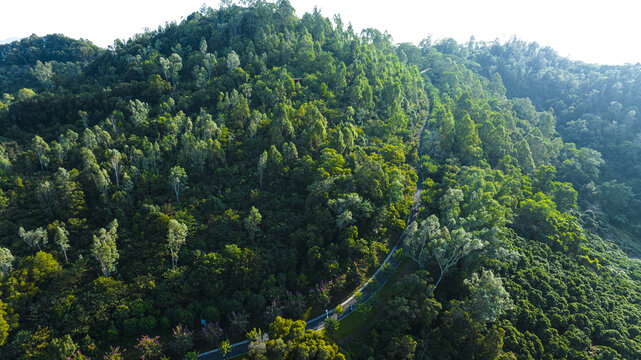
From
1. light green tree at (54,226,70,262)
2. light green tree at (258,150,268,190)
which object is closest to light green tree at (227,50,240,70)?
light green tree at (258,150,268,190)

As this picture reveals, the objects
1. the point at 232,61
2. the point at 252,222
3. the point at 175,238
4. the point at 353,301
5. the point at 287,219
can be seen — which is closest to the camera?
the point at 175,238

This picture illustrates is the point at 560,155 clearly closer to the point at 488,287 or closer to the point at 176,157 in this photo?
the point at 488,287

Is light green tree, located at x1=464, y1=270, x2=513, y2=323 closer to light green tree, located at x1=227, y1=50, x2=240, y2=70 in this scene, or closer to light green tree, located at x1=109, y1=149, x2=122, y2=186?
light green tree, located at x1=109, y1=149, x2=122, y2=186

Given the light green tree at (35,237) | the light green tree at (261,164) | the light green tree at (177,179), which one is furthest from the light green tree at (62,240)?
the light green tree at (261,164)

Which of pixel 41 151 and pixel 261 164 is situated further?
pixel 41 151

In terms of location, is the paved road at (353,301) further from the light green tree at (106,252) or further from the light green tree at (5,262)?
the light green tree at (5,262)

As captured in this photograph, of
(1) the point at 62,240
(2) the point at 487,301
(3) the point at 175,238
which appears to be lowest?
(1) the point at 62,240

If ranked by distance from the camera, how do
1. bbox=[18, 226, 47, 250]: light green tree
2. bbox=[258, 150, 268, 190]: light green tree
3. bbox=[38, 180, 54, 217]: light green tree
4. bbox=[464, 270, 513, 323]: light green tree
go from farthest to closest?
bbox=[258, 150, 268, 190]: light green tree, bbox=[38, 180, 54, 217]: light green tree, bbox=[18, 226, 47, 250]: light green tree, bbox=[464, 270, 513, 323]: light green tree

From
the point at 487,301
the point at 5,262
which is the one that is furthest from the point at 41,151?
the point at 487,301

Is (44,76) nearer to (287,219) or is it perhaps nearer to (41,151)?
(41,151)
